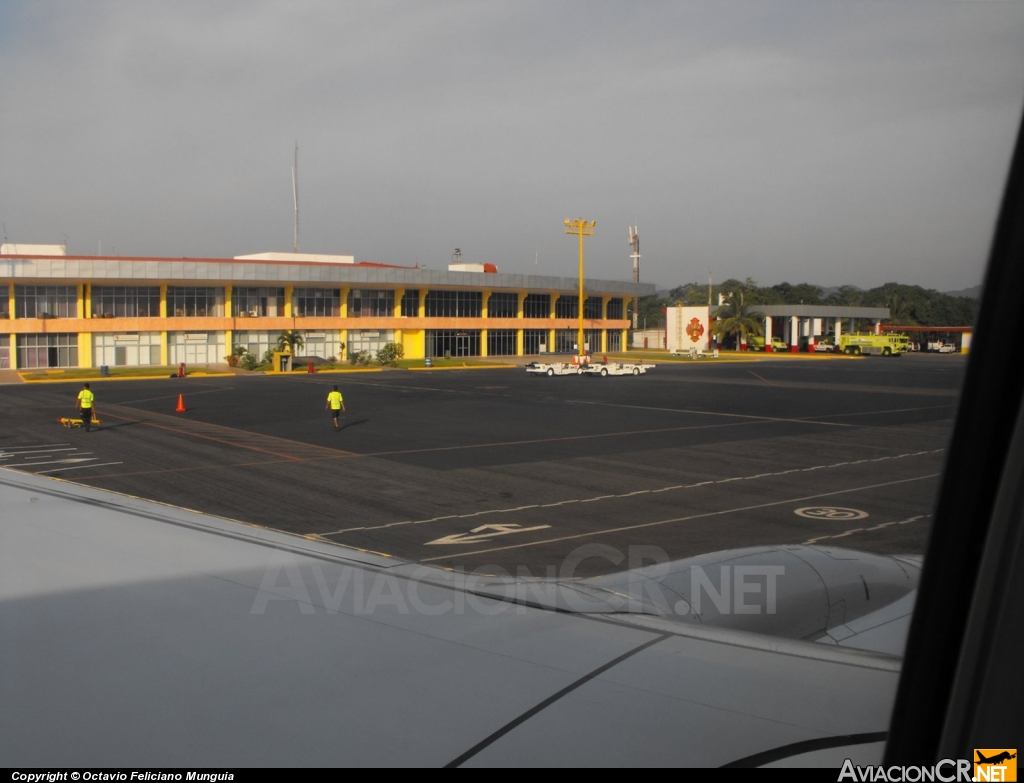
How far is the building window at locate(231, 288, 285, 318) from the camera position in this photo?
70625mm

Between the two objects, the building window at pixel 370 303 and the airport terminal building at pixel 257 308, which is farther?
the building window at pixel 370 303

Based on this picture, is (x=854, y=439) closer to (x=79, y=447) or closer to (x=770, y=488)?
(x=770, y=488)

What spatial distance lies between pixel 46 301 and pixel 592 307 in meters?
53.2

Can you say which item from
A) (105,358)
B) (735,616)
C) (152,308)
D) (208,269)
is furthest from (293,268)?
(735,616)

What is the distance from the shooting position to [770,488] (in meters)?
17.9

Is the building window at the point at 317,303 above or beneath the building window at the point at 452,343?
above

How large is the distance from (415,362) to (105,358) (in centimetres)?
2400

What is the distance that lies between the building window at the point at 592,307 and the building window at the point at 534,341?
6.96 metres

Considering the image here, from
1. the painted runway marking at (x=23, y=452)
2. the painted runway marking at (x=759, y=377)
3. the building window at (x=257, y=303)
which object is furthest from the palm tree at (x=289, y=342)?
the painted runway marking at (x=23, y=452)

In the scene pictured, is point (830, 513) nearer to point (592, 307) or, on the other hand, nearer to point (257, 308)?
point (257, 308)

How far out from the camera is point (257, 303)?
2825 inches

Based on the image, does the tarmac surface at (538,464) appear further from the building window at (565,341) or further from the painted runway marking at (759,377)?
the building window at (565,341)

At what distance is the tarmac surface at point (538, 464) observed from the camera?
12.0m

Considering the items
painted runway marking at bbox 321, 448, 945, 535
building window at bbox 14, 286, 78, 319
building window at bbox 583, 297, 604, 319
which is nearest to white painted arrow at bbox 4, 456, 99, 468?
painted runway marking at bbox 321, 448, 945, 535
